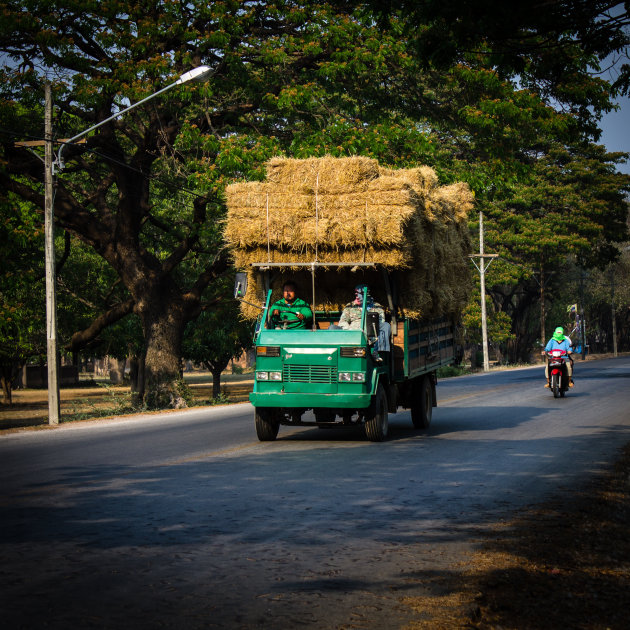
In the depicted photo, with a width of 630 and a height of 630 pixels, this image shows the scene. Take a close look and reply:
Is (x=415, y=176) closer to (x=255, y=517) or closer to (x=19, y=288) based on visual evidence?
(x=255, y=517)

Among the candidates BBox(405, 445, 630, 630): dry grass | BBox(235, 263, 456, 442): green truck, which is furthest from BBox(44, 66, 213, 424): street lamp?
BBox(405, 445, 630, 630): dry grass

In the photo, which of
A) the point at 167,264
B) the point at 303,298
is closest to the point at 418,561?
the point at 303,298

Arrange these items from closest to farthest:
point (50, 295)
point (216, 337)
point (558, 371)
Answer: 1. point (50, 295)
2. point (558, 371)
3. point (216, 337)

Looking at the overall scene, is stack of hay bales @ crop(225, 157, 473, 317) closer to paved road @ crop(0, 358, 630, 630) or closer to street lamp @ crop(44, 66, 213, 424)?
paved road @ crop(0, 358, 630, 630)

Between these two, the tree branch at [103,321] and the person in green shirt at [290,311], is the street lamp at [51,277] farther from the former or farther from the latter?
the person in green shirt at [290,311]

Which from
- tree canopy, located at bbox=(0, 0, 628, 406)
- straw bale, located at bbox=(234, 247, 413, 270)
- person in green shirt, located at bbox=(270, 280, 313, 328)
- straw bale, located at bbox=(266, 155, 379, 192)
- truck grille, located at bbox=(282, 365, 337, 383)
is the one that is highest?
tree canopy, located at bbox=(0, 0, 628, 406)

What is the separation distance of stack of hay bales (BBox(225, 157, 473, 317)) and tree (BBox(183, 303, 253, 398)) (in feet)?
67.8

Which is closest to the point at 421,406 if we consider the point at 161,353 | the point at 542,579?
the point at 542,579

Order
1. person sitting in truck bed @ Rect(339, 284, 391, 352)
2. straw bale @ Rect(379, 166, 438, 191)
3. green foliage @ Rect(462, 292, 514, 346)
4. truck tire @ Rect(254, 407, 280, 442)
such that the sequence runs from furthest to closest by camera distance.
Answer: green foliage @ Rect(462, 292, 514, 346) → straw bale @ Rect(379, 166, 438, 191) → truck tire @ Rect(254, 407, 280, 442) → person sitting in truck bed @ Rect(339, 284, 391, 352)

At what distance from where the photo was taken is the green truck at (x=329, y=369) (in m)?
13.4

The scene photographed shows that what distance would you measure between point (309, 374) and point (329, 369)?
31cm

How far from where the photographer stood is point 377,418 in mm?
14047

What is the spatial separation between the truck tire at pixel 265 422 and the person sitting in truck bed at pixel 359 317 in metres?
1.77

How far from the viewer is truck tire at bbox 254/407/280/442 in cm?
1431
